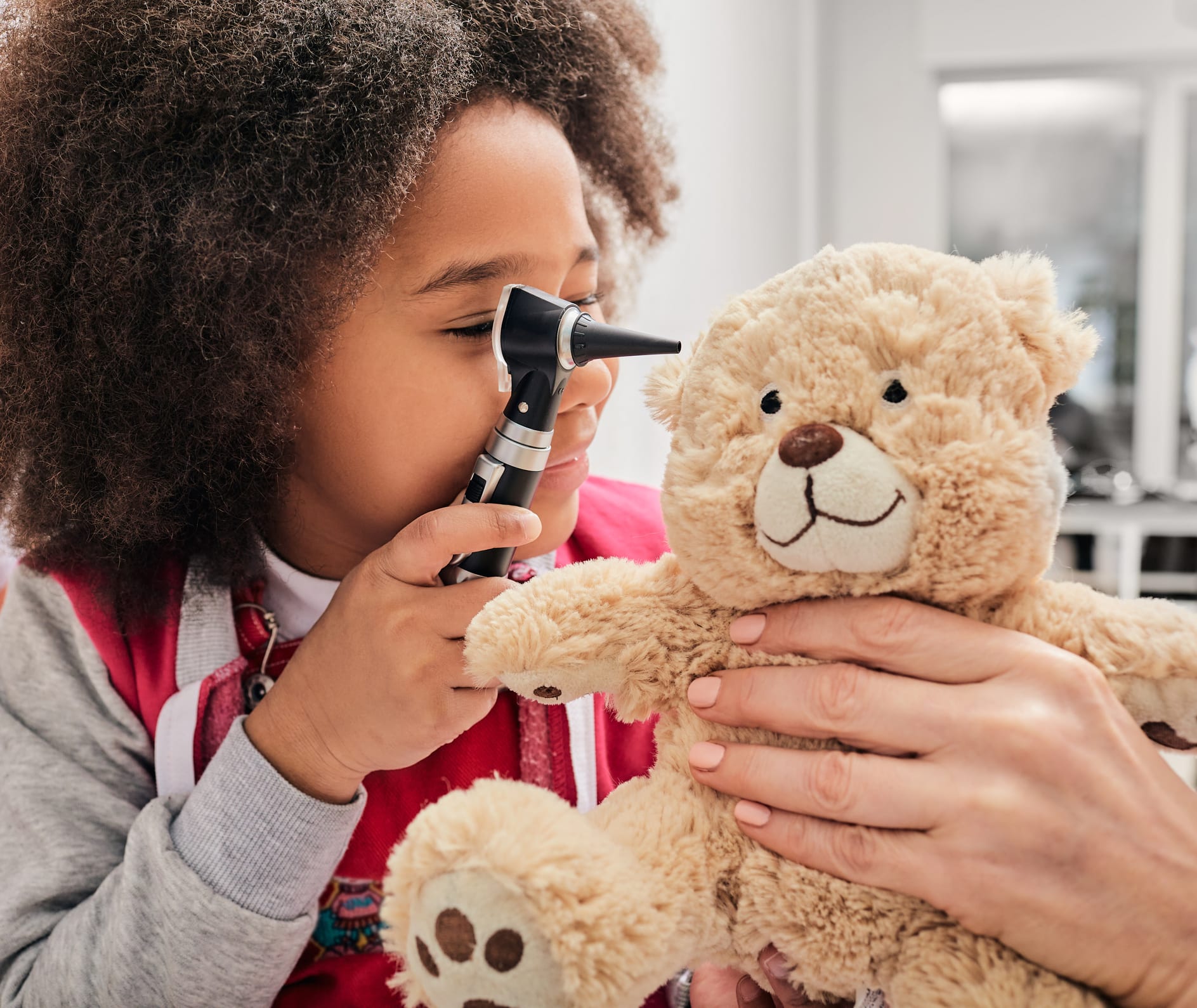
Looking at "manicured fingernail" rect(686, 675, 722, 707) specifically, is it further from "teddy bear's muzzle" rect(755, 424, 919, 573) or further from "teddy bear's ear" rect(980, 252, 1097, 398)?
"teddy bear's ear" rect(980, 252, 1097, 398)

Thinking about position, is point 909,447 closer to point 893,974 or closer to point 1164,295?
point 893,974

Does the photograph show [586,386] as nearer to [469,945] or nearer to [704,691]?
[704,691]

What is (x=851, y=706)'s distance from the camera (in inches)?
17.3

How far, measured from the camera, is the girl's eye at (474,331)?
0.62 m

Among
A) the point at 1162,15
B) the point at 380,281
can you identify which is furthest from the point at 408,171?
the point at 1162,15

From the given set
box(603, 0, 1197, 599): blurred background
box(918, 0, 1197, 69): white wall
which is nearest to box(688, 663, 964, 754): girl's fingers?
box(603, 0, 1197, 599): blurred background

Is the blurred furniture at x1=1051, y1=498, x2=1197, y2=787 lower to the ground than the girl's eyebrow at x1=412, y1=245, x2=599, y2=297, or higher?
lower

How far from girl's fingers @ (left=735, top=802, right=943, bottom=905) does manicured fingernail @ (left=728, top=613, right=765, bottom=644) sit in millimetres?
73

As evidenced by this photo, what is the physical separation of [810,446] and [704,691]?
128mm

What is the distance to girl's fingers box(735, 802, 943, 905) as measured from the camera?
417 mm

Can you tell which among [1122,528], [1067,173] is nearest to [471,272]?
[1122,528]

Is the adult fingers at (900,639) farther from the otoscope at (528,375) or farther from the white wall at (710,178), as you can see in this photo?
the white wall at (710,178)

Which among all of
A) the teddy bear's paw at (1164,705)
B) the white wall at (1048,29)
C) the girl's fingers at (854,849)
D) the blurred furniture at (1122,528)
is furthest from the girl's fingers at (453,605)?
the white wall at (1048,29)

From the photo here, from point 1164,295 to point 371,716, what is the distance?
3.42 meters
